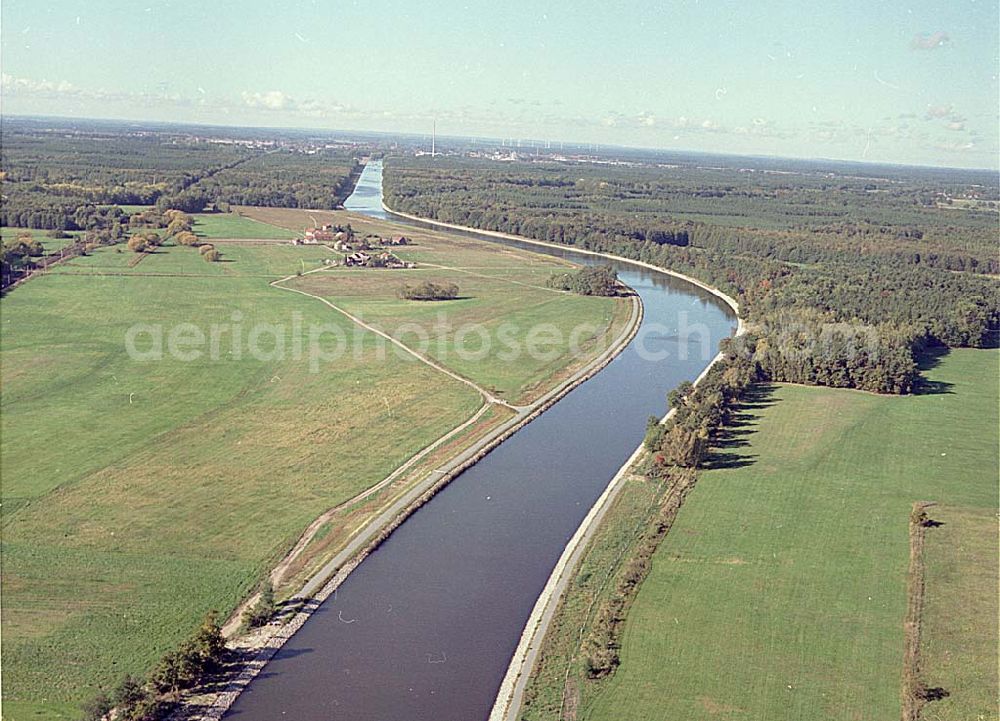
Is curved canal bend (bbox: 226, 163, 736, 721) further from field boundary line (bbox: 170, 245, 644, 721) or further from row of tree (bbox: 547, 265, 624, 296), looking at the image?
row of tree (bbox: 547, 265, 624, 296)

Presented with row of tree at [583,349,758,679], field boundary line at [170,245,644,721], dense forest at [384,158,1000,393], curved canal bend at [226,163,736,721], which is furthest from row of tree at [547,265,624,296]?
field boundary line at [170,245,644,721]

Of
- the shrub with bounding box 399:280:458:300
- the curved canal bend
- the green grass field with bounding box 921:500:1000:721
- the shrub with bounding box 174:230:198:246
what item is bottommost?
the curved canal bend

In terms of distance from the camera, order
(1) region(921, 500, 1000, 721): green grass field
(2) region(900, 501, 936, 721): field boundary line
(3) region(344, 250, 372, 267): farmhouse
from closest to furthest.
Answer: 1. (2) region(900, 501, 936, 721): field boundary line
2. (1) region(921, 500, 1000, 721): green grass field
3. (3) region(344, 250, 372, 267): farmhouse

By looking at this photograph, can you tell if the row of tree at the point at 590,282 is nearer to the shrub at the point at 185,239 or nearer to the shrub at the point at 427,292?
the shrub at the point at 427,292

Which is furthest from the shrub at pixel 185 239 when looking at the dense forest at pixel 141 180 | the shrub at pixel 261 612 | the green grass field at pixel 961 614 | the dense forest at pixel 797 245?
the green grass field at pixel 961 614

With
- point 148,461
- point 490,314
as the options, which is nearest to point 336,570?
point 148,461

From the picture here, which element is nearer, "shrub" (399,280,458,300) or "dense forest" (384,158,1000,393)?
"dense forest" (384,158,1000,393)
